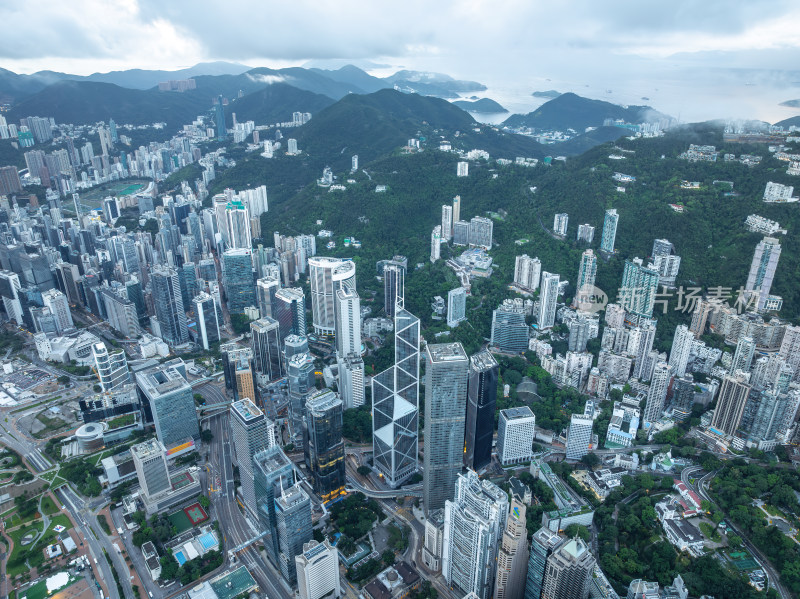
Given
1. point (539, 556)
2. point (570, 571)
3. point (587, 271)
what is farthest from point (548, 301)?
point (570, 571)

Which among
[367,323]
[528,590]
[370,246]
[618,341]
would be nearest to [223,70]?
[370,246]

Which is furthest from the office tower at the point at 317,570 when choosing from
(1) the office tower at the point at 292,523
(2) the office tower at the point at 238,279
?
(2) the office tower at the point at 238,279

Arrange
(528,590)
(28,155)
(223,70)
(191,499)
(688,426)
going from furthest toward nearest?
1. (223,70)
2. (28,155)
3. (688,426)
4. (191,499)
5. (528,590)

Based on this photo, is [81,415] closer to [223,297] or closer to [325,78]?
[223,297]

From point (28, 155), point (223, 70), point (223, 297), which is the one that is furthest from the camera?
point (223, 70)

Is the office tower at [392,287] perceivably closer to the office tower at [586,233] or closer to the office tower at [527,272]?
the office tower at [527,272]

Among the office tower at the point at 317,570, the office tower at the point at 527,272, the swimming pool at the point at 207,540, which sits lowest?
the swimming pool at the point at 207,540
